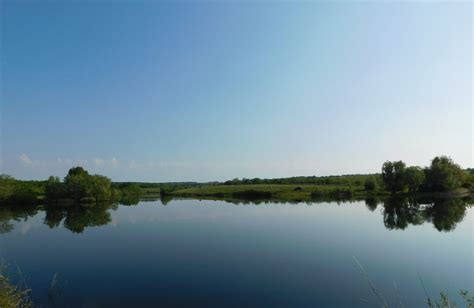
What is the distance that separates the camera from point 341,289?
15.5 m

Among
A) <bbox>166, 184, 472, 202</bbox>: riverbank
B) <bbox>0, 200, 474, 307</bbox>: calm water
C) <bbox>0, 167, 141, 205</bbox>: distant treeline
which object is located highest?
<bbox>0, 167, 141, 205</bbox>: distant treeline

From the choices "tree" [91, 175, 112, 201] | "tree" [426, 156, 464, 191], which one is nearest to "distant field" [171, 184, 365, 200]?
"tree" [426, 156, 464, 191]

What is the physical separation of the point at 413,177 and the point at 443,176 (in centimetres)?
666

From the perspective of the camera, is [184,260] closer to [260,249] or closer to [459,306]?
[260,249]

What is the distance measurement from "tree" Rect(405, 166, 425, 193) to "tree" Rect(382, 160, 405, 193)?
1167mm

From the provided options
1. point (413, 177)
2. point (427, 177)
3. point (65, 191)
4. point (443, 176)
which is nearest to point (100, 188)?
point (65, 191)

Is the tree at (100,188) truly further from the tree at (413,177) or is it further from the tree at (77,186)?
the tree at (413,177)

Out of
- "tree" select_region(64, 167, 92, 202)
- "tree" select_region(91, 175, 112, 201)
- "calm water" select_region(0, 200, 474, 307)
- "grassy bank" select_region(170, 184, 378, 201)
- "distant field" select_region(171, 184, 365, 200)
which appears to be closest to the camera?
"calm water" select_region(0, 200, 474, 307)

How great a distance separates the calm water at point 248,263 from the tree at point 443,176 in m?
48.4

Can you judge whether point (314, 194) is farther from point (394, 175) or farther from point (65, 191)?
point (65, 191)

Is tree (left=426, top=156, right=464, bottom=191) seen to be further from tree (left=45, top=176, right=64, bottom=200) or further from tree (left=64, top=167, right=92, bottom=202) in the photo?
tree (left=45, top=176, right=64, bottom=200)

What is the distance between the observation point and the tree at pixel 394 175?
8512 cm

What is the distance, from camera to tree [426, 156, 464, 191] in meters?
80.8

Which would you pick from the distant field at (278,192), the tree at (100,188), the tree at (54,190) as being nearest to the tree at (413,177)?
the distant field at (278,192)
